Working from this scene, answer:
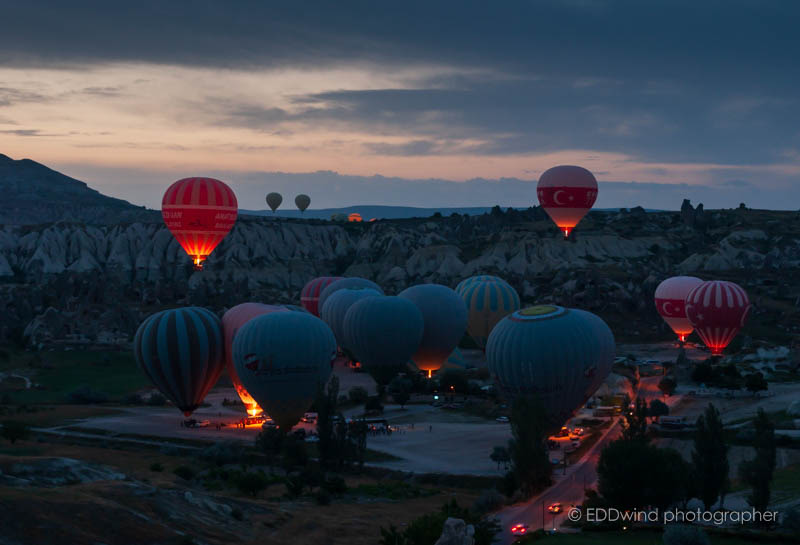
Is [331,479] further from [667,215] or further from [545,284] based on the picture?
[667,215]

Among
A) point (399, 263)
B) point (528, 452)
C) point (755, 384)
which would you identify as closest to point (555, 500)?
point (528, 452)

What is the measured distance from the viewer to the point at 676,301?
282ft

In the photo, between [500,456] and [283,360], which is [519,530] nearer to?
[500,456]

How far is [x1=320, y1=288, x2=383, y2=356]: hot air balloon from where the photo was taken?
74938mm

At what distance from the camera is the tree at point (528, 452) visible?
1502 inches

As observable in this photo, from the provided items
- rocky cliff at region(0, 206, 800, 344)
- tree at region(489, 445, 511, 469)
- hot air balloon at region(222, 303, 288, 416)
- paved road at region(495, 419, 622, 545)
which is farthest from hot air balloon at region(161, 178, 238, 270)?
paved road at region(495, 419, 622, 545)

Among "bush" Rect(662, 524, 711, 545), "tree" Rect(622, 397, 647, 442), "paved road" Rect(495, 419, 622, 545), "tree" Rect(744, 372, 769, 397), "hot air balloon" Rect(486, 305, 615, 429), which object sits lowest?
"paved road" Rect(495, 419, 622, 545)

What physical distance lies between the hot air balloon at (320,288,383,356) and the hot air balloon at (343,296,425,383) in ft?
25.5

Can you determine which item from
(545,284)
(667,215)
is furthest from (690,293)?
(667,215)

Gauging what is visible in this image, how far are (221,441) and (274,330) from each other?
7184 millimetres

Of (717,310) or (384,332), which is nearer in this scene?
(384,332)

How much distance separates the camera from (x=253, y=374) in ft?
164

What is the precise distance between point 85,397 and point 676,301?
5323cm

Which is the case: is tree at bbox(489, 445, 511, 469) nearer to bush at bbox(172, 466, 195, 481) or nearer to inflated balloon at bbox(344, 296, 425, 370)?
bush at bbox(172, 466, 195, 481)
